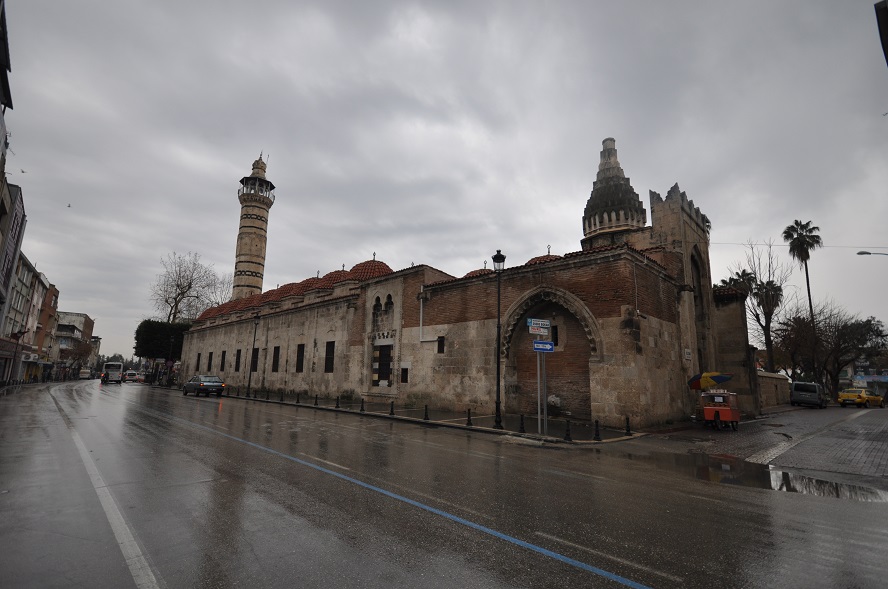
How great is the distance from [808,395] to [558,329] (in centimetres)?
2721

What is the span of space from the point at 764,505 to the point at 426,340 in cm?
1626

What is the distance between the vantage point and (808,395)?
30.8 m

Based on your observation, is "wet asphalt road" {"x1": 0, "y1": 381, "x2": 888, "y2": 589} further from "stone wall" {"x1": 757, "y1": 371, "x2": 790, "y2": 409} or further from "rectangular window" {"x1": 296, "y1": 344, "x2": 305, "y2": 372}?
"stone wall" {"x1": 757, "y1": 371, "x2": 790, "y2": 409}

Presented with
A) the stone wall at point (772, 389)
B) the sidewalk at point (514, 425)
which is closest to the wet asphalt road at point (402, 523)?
the sidewalk at point (514, 425)

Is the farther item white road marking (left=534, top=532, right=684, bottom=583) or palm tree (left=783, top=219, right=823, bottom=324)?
palm tree (left=783, top=219, right=823, bottom=324)

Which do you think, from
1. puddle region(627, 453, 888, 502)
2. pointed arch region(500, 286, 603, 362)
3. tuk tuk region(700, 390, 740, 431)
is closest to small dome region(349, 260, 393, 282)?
pointed arch region(500, 286, 603, 362)

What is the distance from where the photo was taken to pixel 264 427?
1307 cm

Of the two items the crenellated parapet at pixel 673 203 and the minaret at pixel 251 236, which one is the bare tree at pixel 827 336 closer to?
the crenellated parapet at pixel 673 203

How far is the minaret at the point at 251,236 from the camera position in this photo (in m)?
48.2

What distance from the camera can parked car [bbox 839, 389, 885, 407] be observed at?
33.5 m

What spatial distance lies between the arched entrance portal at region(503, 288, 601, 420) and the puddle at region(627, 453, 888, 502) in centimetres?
526

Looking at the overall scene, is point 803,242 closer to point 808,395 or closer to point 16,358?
point 808,395

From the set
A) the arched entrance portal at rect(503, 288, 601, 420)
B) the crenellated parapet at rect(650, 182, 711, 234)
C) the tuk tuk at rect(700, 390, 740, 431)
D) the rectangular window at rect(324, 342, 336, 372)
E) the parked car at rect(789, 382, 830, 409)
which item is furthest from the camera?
the parked car at rect(789, 382, 830, 409)

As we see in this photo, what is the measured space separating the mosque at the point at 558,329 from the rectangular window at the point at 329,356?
0.20m
